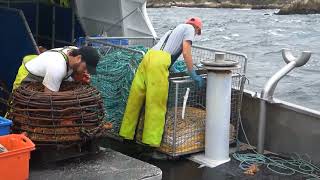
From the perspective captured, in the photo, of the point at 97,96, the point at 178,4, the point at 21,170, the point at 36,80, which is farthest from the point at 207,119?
the point at 178,4

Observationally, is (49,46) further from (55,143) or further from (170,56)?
(55,143)

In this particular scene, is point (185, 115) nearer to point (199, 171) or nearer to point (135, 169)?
point (199, 171)

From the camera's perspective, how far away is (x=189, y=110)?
19.0 ft

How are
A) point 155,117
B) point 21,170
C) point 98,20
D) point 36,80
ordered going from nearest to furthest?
point 21,170 < point 36,80 < point 155,117 < point 98,20

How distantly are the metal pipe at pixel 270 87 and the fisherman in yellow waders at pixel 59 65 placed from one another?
2185 mm

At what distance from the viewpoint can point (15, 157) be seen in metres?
3.62

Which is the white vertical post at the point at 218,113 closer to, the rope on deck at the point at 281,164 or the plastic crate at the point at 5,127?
the rope on deck at the point at 281,164

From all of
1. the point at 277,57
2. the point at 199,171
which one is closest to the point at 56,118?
the point at 199,171

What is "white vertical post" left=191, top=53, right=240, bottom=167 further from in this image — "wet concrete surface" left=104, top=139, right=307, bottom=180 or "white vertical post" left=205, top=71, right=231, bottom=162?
"wet concrete surface" left=104, top=139, right=307, bottom=180

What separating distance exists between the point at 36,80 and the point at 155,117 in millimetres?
1392

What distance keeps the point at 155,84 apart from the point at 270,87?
1298mm

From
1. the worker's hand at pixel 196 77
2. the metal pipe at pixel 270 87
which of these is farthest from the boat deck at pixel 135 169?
the worker's hand at pixel 196 77

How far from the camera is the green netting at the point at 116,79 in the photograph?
5914 millimetres

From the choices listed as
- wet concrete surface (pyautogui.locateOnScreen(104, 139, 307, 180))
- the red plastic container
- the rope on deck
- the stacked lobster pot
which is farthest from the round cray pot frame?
the rope on deck
